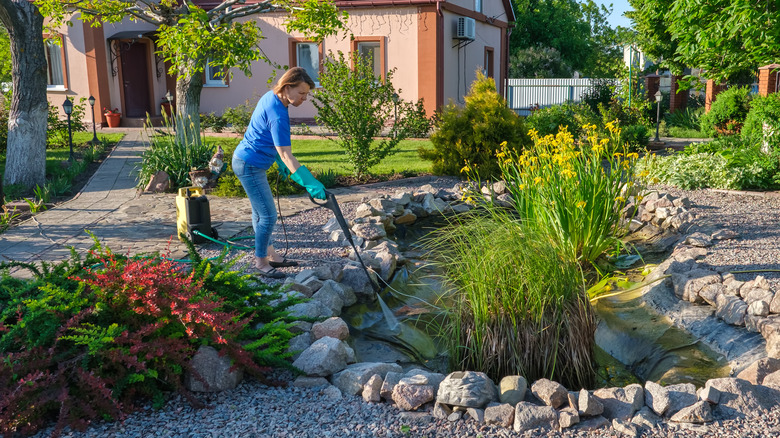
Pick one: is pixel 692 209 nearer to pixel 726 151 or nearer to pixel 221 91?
pixel 726 151

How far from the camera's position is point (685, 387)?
3.12 metres

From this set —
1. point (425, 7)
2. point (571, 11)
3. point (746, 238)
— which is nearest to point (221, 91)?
point (425, 7)

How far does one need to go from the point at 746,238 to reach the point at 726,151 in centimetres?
346

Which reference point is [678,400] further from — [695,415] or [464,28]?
[464,28]

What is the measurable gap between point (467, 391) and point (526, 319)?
86 centimetres


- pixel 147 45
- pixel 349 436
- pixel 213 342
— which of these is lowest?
pixel 349 436

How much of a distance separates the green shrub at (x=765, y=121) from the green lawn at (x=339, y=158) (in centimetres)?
444

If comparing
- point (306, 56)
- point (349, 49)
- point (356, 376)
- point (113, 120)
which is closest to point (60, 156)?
point (113, 120)

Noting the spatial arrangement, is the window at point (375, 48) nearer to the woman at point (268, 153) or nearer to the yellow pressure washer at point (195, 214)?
the yellow pressure washer at point (195, 214)

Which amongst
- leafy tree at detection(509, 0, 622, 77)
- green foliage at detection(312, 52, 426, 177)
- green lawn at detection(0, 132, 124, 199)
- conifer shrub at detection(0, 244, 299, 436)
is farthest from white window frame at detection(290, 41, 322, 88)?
leafy tree at detection(509, 0, 622, 77)

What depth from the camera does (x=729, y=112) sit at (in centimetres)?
1561

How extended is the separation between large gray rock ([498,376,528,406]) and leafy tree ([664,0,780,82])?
14.8 feet

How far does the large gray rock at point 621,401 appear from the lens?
116 inches

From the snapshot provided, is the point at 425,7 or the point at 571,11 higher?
the point at 571,11
